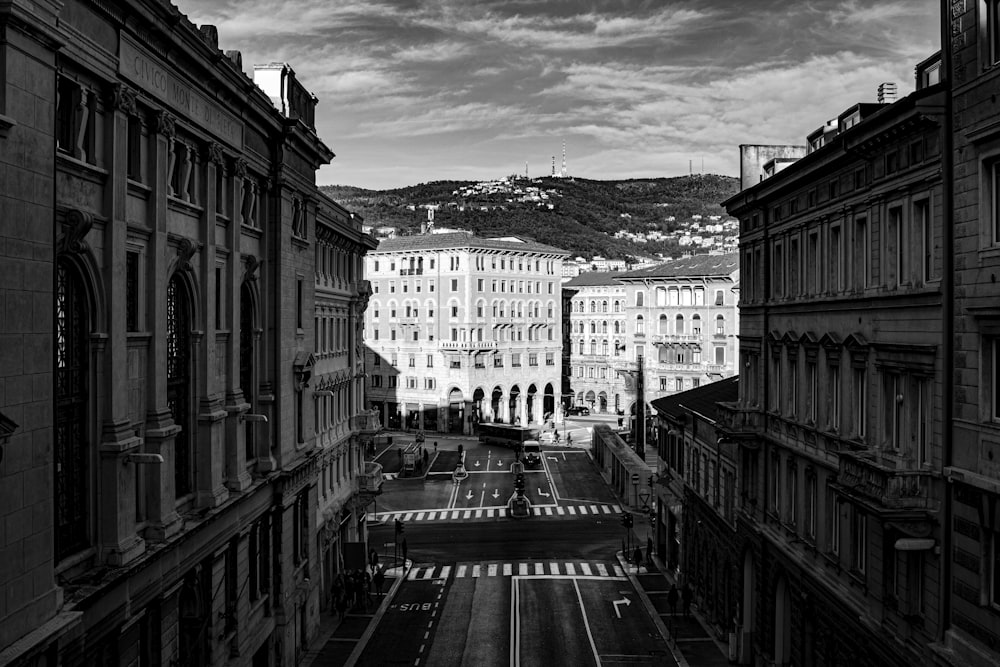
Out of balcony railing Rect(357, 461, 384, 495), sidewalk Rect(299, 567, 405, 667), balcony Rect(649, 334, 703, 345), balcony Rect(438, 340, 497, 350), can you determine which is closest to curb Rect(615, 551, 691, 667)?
sidewalk Rect(299, 567, 405, 667)

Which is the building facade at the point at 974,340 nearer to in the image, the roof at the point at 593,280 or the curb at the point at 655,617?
the curb at the point at 655,617

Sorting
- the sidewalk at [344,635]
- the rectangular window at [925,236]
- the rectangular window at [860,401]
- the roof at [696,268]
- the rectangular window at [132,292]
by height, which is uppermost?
the roof at [696,268]

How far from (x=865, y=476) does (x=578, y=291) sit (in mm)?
130758

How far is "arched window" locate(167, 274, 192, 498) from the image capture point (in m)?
26.8

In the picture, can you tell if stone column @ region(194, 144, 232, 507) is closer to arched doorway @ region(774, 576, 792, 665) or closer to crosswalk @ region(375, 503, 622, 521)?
arched doorway @ region(774, 576, 792, 665)

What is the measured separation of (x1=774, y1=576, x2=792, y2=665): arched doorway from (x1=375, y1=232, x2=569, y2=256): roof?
98721mm

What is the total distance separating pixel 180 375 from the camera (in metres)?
27.6

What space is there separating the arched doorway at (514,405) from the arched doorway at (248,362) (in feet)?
341

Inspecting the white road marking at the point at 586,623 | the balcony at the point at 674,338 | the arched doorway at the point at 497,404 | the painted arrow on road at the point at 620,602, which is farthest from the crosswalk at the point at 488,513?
the arched doorway at the point at 497,404

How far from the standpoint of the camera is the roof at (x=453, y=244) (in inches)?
5212

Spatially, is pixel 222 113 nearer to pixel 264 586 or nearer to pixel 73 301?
pixel 73 301

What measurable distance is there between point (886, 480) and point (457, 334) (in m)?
111

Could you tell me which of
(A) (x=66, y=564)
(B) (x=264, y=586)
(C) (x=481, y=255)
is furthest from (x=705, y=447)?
(C) (x=481, y=255)

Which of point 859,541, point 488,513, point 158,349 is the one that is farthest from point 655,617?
point 158,349
